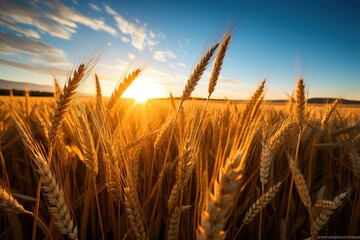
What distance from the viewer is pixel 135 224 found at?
2.43 feet

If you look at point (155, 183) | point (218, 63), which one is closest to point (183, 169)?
point (155, 183)

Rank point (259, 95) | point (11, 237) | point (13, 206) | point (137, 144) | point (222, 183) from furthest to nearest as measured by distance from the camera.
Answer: point (259, 95) < point (11, 237) < point (137, 144) < point (13, 206) < point (222, 183)

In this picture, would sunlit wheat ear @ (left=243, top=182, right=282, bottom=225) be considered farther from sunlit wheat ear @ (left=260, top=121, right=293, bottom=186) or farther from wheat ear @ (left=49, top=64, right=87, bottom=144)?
wheat ear @ (left=49, top=64, right=87, bottom=144)

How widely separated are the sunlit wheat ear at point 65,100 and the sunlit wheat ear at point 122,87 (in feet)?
1.36

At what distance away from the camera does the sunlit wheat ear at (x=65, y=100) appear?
0.75 metres

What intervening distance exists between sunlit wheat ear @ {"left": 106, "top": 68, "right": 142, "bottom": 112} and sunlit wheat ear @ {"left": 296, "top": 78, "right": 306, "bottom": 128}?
101cm

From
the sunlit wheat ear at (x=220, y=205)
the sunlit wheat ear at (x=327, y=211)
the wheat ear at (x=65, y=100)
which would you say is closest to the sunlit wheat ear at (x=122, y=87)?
the wheat ear at (x=65, y=100)

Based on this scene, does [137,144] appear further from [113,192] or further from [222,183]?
[222,183]

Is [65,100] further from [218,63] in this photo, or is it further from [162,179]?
[218,63]

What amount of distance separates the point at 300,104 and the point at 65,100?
1.32 metres

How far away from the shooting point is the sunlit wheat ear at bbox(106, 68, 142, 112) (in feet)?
4.09

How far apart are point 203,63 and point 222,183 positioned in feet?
3.11

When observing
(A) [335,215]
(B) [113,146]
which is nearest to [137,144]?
(B) [113,146]

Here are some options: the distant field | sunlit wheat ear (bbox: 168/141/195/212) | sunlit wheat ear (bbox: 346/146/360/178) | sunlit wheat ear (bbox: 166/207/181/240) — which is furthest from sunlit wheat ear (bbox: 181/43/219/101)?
sunlit wheat ear (bbox: 346/146/360/178)
